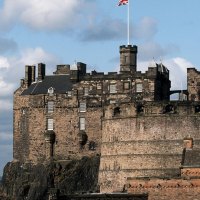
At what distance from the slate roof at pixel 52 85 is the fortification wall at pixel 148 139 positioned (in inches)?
483

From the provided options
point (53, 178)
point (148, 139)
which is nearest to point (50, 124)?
point (53, 178)

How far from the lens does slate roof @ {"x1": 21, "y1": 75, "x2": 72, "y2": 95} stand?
90688mm

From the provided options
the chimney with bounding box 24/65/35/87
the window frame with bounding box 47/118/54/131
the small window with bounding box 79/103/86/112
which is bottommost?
the window frame with bounding box 47/118/54/131

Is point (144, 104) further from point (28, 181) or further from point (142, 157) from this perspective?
point (28, 181)

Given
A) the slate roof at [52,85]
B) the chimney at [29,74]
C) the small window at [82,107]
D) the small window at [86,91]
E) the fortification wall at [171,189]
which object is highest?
the chimney at [29,74]

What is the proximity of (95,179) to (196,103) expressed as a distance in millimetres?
13827

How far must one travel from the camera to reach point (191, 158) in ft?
222

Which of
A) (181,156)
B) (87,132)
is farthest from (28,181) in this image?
(181,156)

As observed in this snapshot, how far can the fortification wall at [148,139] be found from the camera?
76.1 meters

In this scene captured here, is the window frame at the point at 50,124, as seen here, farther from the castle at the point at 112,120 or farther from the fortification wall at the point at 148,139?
the fortification wall at the point at 148,139

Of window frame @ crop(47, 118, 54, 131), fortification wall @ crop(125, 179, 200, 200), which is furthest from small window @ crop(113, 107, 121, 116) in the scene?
fortification wall @ crop(125, 179, 200, 200)

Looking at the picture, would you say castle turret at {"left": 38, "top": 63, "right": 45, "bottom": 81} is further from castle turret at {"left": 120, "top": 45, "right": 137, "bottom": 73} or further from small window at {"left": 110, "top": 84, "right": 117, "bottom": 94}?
castle turret at {"left": 120, "top": 45, "right": 137, "bottom": 73}

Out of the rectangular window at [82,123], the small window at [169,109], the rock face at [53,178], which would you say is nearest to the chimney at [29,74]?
the rectangular window at [82,123]

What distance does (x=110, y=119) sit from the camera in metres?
79.8
